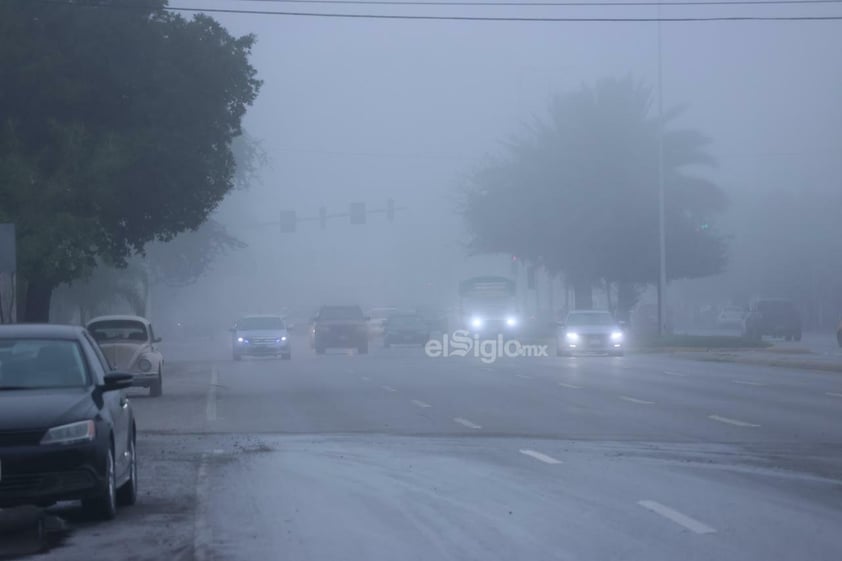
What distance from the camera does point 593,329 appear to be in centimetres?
4634

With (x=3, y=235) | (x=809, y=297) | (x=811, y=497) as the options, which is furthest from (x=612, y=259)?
(x=811, y=497)

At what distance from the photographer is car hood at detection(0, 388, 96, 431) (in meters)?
10.3

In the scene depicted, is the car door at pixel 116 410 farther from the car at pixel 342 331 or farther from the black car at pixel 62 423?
the car at pixel 342 331

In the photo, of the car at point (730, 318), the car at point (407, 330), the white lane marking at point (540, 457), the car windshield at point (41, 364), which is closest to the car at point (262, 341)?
the car at point (407, 330)

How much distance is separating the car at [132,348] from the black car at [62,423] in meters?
14.5

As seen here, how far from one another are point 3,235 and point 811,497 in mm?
15901

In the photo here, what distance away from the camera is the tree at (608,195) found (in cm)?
6800

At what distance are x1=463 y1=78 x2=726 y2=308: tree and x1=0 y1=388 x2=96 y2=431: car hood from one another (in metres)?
58.0

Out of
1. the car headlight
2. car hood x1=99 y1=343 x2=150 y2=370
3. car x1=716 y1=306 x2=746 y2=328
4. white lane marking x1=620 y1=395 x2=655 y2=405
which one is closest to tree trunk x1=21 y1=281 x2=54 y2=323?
car hood x1=99 y1=343 x2=150 y2=370

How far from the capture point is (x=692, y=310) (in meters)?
112

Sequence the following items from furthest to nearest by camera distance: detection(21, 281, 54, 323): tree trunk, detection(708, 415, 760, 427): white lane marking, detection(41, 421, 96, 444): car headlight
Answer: detection(21, 281, 54, 323): tree trunk
detection(708, 415, 760, 427): white lane marking
detection(41, 421, 96, 444): car headlight

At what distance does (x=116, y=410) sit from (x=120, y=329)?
18.0 metres

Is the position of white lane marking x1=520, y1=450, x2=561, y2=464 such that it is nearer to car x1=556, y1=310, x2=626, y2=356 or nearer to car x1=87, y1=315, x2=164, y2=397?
car x1=87, y1=315, x2=164, y2=397

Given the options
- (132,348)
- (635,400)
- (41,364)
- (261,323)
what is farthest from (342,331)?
(41,364)
